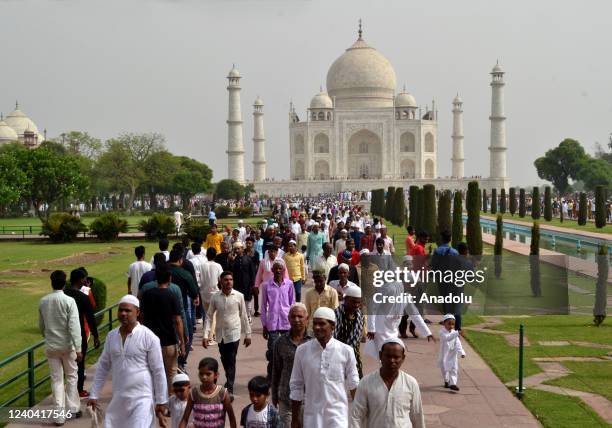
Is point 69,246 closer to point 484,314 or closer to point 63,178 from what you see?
point 63,178

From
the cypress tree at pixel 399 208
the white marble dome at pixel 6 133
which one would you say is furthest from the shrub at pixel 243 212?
the white marble dome at pixel 6 133

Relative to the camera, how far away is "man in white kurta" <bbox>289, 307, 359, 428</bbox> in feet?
12.7

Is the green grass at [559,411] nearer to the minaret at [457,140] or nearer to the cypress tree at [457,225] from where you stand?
the cypress tree at [457,225]

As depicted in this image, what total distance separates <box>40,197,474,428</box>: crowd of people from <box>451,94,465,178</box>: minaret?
166 ft

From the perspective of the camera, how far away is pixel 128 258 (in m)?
17.8

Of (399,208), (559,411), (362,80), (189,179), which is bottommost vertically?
(559,411)

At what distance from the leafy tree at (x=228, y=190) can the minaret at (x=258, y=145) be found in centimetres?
840

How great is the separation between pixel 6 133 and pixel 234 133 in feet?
59.0

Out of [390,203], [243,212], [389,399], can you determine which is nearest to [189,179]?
[243,212]

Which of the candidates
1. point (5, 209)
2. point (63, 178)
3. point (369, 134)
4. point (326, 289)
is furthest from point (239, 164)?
point (326, 289)

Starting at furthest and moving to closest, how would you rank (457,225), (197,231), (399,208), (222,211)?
(222,211) < (399,208) < (197,231) < (457,225)

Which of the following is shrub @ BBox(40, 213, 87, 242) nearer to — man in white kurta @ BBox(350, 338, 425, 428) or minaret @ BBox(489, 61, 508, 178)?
man in white kurta @ BBox(350, 338, 425, 428)

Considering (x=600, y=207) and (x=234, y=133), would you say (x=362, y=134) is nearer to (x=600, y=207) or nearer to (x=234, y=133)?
(x=234, y=133)

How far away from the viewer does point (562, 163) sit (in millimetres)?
53781
